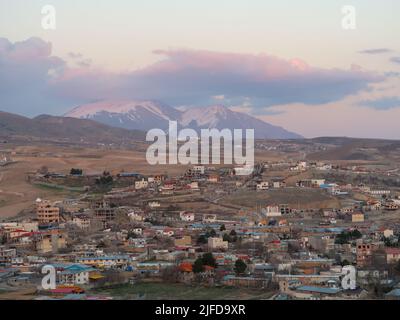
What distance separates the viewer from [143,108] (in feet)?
338

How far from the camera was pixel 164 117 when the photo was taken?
3954 inches

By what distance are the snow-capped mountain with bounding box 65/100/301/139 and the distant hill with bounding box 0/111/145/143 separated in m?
26.5

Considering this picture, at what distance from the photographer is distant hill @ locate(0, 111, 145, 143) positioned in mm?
51566

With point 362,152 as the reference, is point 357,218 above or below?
below

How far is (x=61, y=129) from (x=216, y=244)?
45.5 m

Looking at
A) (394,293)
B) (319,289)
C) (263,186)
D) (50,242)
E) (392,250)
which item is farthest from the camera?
(263,186)

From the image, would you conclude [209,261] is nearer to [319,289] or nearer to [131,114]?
[319,289]

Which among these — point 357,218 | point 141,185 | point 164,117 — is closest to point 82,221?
point 357,218

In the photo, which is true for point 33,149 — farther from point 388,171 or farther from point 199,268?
point 199,268

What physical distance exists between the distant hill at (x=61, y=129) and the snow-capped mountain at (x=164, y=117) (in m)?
26.5

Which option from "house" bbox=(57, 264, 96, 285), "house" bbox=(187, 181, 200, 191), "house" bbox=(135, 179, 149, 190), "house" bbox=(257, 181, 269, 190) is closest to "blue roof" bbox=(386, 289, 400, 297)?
"house" bbox=(57, 264, 96, 285)

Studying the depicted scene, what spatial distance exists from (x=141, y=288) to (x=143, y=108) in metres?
94.4

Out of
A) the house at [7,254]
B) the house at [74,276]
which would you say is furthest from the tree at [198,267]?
the house at [7,254]

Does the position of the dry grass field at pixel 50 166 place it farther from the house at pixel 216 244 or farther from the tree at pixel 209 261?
the tree at pixel 209 261
